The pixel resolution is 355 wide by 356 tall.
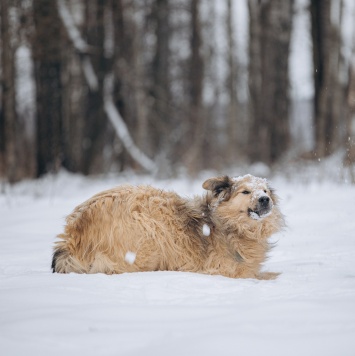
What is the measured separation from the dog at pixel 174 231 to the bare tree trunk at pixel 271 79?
10604 millimetres

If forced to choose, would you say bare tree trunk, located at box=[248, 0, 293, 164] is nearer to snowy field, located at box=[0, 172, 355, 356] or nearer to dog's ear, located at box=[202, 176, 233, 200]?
dog's ear, located at box=[202, 176, 233, 200]

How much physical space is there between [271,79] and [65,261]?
13919mm

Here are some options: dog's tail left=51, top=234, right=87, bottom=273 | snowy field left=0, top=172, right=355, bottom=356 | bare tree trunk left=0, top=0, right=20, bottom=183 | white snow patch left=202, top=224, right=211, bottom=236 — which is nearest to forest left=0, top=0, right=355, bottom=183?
bare tree trunk left=0, top=0, right=20, bottom=183

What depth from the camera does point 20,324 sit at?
9.41ft

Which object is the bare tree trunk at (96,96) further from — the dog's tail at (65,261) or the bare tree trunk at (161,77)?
the dog's tail at (65,261)

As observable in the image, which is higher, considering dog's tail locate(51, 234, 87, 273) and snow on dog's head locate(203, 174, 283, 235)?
snow on dog's head locate(203, 174, 283, 235)

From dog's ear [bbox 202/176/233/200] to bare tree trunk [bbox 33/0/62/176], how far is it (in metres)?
8.36

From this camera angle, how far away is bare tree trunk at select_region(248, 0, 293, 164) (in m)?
16.2

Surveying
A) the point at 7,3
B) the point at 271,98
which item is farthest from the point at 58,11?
the point at 271,98

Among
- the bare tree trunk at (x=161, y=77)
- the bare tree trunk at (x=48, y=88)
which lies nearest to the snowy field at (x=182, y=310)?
the bare tree trunk at (x=48, y=88)

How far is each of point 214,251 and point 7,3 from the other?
31.4ft

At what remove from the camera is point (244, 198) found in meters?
5.11

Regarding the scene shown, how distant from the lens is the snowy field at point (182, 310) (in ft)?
8.68

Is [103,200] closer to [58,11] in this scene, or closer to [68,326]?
[68,326]
